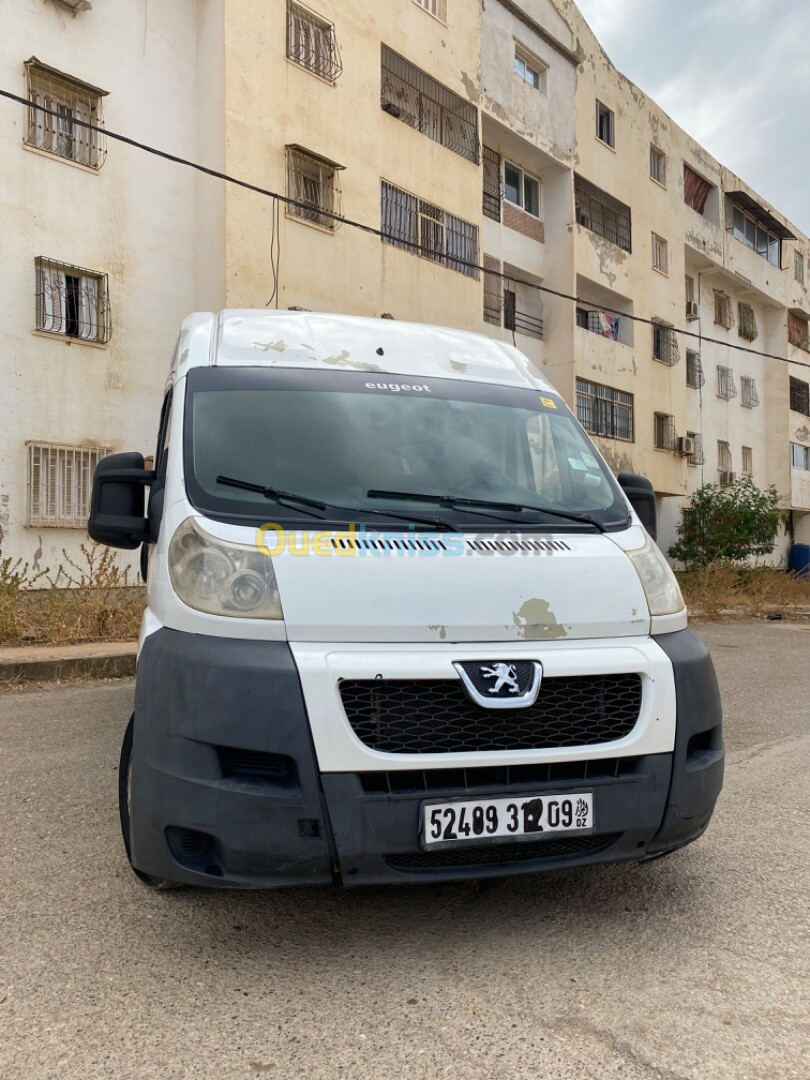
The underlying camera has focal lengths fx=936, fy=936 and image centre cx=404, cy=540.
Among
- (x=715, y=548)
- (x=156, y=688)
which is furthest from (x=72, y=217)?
(x=715, y=548)

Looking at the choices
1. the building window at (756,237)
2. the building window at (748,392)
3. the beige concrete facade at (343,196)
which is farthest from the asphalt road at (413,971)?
the building window at (756,237)

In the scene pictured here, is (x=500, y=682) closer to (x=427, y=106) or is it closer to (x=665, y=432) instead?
(x=427, y=106)

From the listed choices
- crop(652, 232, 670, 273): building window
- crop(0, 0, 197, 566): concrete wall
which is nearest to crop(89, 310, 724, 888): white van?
A: crop(0, 0, 197, 566): concrete wall

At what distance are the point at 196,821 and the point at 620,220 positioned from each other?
25.9 meters

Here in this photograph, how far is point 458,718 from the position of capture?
2705mm

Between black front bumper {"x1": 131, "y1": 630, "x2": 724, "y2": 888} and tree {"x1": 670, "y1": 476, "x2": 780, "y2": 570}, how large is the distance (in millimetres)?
23804

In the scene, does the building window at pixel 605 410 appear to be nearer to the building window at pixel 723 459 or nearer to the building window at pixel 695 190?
the building window at pixel 723 459

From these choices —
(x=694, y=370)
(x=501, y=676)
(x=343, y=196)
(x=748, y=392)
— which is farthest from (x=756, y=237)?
(x=501, y=676)

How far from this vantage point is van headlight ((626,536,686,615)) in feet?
10.3

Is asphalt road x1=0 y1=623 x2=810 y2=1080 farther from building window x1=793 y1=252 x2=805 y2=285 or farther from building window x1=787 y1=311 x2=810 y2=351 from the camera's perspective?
building window x1=793 y1=252 x2=805 y2=285

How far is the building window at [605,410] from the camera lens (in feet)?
76.7

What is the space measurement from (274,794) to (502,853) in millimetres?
710

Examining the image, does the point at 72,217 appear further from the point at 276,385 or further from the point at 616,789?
the point at 616,789

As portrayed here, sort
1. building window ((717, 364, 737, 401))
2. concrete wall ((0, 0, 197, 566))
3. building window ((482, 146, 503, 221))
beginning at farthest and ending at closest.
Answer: building window ((717, 364, 737, 401)), building window ((482, 146, 503, 221)), concrete wall ((0, 0, 197, 566))
